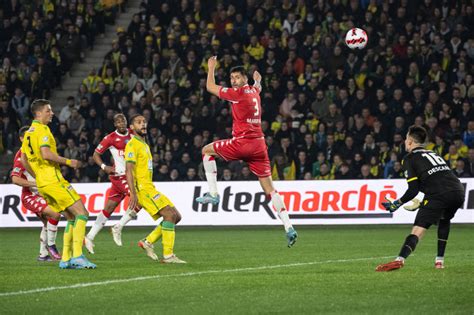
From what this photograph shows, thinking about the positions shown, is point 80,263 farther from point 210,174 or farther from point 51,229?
point 210,174

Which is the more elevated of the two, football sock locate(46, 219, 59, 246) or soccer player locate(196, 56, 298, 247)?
soccer player locate(196, 56, 298, 247)

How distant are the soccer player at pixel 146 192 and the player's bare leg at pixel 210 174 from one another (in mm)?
472

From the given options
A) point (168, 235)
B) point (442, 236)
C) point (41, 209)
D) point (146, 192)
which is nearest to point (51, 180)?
point (146, 192)

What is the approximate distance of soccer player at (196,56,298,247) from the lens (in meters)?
13.3

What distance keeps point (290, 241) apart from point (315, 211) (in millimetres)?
9223

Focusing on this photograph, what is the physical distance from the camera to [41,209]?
14.5m

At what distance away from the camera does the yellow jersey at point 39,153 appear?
12.3 metres

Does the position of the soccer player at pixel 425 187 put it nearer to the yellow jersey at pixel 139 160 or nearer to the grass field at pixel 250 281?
the grass field at pixel 250 281

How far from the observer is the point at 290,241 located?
13.2 metres

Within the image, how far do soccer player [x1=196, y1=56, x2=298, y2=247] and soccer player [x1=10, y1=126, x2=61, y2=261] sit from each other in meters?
2.53

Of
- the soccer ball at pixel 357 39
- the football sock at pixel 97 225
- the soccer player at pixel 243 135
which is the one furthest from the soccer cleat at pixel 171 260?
the soccer ball at pixel 357 39

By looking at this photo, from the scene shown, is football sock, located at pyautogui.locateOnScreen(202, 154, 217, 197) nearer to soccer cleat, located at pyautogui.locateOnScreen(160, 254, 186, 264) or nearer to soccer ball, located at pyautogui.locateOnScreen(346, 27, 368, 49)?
soccer cleat, located at pyautogui.locateOnScreen(160, 254, 186, 264)

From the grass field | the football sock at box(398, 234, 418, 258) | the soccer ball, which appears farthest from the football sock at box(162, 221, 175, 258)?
the soccer ball

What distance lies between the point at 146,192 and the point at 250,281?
335 cm
